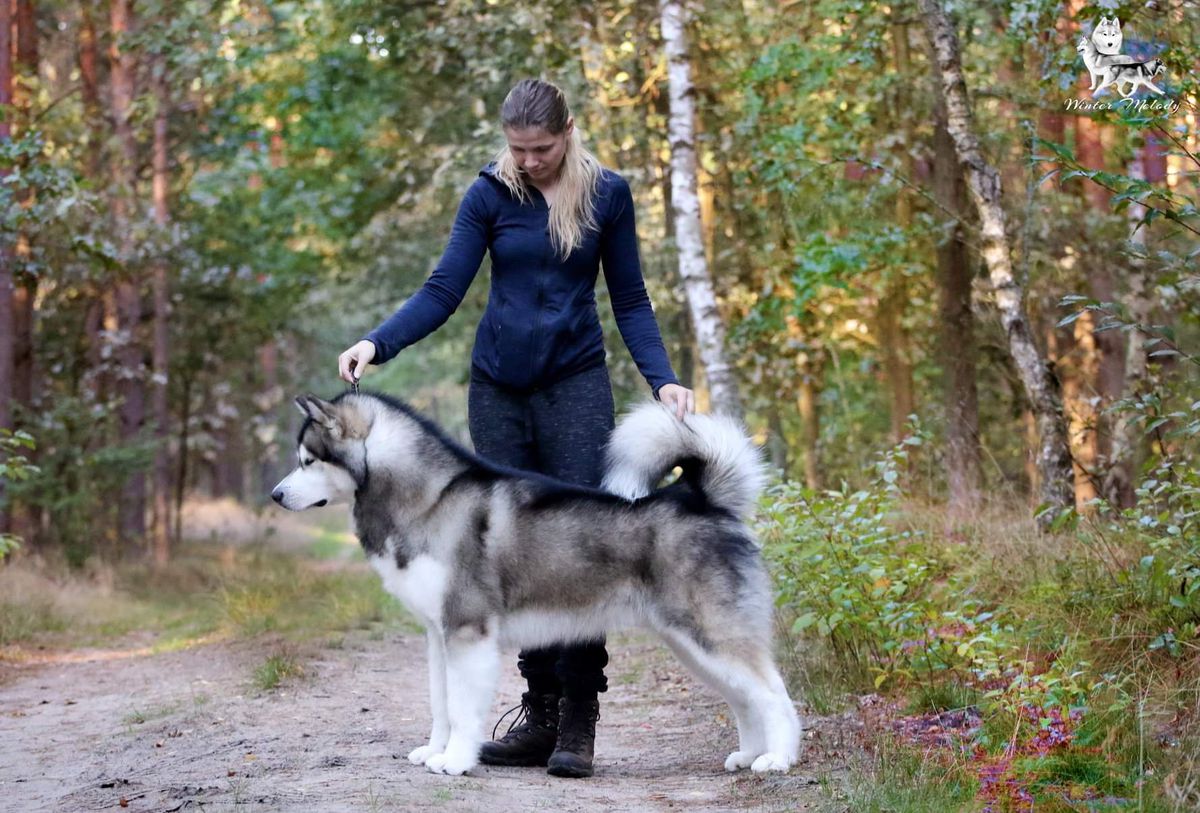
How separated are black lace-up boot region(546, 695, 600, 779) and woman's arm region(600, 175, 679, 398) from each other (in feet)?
4.13

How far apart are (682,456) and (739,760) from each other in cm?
123

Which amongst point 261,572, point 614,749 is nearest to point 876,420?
Answer: point 261,572

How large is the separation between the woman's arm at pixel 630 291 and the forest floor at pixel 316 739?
1.56m

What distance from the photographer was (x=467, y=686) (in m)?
4.69

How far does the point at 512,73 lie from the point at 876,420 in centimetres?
706

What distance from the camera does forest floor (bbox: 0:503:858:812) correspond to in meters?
4.49

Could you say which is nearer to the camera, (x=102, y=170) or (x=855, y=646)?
(x=855, y=646)

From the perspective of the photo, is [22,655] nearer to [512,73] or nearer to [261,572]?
[261,572]

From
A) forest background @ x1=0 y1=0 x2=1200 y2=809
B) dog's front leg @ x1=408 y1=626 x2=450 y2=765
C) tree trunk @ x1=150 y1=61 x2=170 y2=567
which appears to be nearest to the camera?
dog's front leg @ x1=408 y1=626 x2=450 y2=765

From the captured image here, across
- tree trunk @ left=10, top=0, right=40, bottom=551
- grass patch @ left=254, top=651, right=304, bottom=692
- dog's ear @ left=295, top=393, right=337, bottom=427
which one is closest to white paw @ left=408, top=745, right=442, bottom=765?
dog's ear @ left=295, top=393, right=337, bottom=427

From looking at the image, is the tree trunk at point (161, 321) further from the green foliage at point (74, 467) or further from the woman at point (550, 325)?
the woman at point (550, 325)

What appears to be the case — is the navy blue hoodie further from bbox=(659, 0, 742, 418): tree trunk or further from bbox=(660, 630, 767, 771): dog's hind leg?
bbox=(659, 0, 742, 418): tree trunk

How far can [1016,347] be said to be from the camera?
7988 mm

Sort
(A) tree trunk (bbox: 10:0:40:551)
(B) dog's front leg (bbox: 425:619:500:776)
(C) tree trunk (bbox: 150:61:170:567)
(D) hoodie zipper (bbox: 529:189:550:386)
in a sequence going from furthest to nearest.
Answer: (C) tree trunk (bbox: 150:61:170:567)
(A) tree trunk (bbox: 10:0:40:551)
(D) hoodie zipper (bbox: 529:189:550:386)
(B) dog's front leg (bbox: 425:619:500:776)
